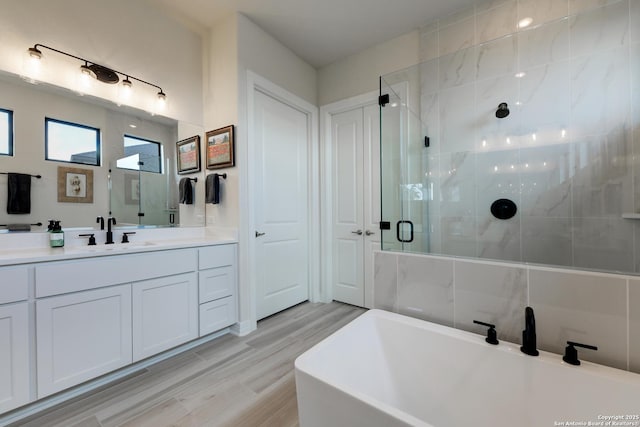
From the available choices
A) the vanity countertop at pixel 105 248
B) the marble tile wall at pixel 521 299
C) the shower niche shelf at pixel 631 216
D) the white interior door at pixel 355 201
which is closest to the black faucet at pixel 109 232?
the vanity countertop at pixel 105 248

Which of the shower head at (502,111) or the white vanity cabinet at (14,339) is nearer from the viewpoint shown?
the white vanity cabinet at (14,339)

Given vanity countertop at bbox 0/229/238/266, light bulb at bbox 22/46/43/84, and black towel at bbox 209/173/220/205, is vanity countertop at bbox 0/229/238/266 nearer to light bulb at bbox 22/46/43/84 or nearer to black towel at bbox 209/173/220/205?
black towel at bbox 209/173/220/205

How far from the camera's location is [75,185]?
6.09 ft

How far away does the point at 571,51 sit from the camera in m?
1.78

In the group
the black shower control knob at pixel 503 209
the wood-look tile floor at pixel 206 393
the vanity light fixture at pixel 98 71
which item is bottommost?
the wood-look tile floor at pixel 206 393

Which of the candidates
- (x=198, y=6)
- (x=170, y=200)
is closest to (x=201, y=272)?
(x=170, y=200)

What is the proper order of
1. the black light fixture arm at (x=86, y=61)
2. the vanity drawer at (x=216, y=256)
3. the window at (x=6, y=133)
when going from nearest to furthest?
the window at (x=6, y=133)
the black light fixture arm at (x=86, y=61)
the vanity drawer at (x=216, y=256)

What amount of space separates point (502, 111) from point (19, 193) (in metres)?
3.41

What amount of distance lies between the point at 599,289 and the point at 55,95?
10.5 feet

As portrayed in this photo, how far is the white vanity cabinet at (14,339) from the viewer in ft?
4.20

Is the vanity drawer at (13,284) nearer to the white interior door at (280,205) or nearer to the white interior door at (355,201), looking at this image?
the white interior door at (280,205)

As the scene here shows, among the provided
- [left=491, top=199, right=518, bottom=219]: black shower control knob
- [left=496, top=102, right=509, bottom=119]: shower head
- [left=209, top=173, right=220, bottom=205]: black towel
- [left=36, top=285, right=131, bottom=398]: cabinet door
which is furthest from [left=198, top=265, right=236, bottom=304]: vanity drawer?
[left=496, top=102, right=509, bottom=119]: shower head

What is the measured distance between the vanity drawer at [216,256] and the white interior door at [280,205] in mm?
312

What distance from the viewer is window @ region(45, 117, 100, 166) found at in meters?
1.77
